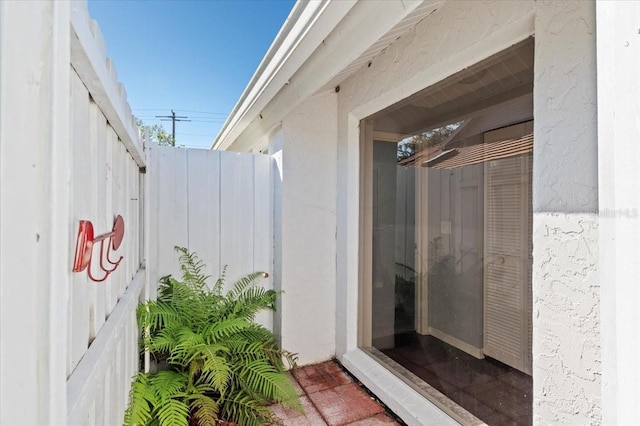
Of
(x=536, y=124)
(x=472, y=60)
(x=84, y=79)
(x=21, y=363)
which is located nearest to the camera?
(x=21, y=363)

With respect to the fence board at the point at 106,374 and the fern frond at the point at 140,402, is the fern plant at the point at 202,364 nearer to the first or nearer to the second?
the fern frond at the point at 140,402

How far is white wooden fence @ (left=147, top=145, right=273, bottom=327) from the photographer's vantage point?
2.62 meters

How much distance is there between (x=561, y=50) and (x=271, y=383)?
235cm

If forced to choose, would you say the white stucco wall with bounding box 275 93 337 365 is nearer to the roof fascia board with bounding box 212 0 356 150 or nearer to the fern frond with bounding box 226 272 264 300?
the fern frond with bounding box 226 272 264 300

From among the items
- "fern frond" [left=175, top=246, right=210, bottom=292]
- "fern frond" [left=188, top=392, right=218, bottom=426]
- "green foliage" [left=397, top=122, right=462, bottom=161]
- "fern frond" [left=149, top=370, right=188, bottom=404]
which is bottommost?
"fern frond" [left=188, top=392, right=218, bottom=426]

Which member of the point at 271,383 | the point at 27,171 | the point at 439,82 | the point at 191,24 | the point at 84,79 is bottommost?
the point at 271,383

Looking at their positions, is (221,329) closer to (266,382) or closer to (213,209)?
(266,382)

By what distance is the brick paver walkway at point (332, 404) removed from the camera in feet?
7.04

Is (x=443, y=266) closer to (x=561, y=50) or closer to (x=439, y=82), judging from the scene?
(x=439, y=82)

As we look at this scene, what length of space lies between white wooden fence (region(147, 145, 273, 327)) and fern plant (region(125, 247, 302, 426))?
0.82 ft

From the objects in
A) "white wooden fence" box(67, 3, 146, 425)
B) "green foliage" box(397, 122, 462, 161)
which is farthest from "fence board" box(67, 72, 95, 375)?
"green foliage" box(397, 122, 462, 161)

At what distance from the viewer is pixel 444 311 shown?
211cm

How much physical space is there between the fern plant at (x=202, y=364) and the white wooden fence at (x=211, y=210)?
0.25m

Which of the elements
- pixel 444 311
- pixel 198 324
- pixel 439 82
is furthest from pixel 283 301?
pixel 439 82
